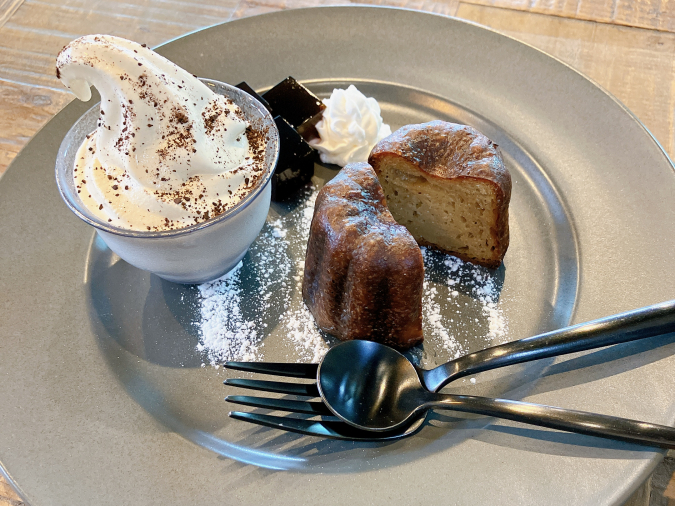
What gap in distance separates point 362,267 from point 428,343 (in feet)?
1.06

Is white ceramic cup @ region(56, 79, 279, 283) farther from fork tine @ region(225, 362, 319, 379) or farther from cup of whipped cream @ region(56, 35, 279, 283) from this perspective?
fork tine @ region(225, 362, 319, 379)

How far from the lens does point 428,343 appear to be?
1483 mm

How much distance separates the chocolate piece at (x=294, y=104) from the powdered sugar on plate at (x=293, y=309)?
0.43 m

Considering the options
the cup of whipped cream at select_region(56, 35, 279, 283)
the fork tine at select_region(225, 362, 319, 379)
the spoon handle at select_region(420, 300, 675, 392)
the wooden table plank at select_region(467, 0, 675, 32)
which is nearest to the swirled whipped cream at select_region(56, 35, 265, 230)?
the cup of whipped cream at select_region(56, 35, 279, 283)

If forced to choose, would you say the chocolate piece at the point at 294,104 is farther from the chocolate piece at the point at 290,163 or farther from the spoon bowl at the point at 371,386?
the spoon bowl at the point at 371,386

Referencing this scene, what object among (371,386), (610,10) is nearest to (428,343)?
(371,386)

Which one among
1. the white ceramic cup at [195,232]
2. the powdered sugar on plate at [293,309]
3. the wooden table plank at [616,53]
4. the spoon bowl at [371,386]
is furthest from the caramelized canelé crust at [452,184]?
the wooden table plank at [616,53]

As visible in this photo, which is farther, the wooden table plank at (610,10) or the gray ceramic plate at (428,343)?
the wooden table plank at (610,10)

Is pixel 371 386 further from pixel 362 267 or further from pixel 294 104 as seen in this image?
pixel 294 104

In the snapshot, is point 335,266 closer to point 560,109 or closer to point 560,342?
point 560,342

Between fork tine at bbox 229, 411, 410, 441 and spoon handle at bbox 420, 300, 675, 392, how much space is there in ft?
0.85

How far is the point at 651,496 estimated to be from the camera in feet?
4.24

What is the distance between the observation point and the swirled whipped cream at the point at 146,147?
131 cm

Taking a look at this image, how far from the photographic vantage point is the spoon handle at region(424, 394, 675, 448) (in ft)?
3.63
